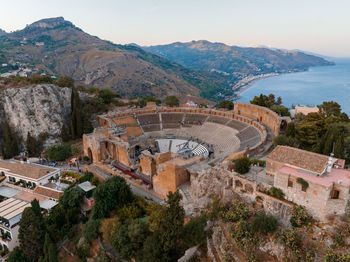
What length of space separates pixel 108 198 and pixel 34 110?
35.8m

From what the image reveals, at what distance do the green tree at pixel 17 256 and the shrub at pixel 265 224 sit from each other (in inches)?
1028

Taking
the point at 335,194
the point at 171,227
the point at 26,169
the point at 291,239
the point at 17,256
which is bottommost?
the point at 17,256

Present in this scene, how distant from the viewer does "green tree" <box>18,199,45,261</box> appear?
2622 cm

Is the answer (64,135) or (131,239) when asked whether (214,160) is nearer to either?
(131,239)

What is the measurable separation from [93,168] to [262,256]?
89.4ft

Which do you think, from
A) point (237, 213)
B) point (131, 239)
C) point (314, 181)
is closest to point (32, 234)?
point (131, 239)

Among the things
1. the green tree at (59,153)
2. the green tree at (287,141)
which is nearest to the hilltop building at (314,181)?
the green tree at (287,141)

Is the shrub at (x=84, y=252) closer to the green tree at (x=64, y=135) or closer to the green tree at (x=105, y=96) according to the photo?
the green tree at (x=64, y=135)

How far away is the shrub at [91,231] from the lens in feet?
82.5

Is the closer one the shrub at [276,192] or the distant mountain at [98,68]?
the shrub at [276,192]

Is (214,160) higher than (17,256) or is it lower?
higher

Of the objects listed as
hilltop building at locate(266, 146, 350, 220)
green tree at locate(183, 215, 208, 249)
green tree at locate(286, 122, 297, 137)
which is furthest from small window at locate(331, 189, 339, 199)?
green tree at locate(286, 122, 297, 137)

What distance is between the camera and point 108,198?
A: 26.7m

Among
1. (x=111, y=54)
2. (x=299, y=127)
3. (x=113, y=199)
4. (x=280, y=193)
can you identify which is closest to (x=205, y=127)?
(x=299, y=127)
